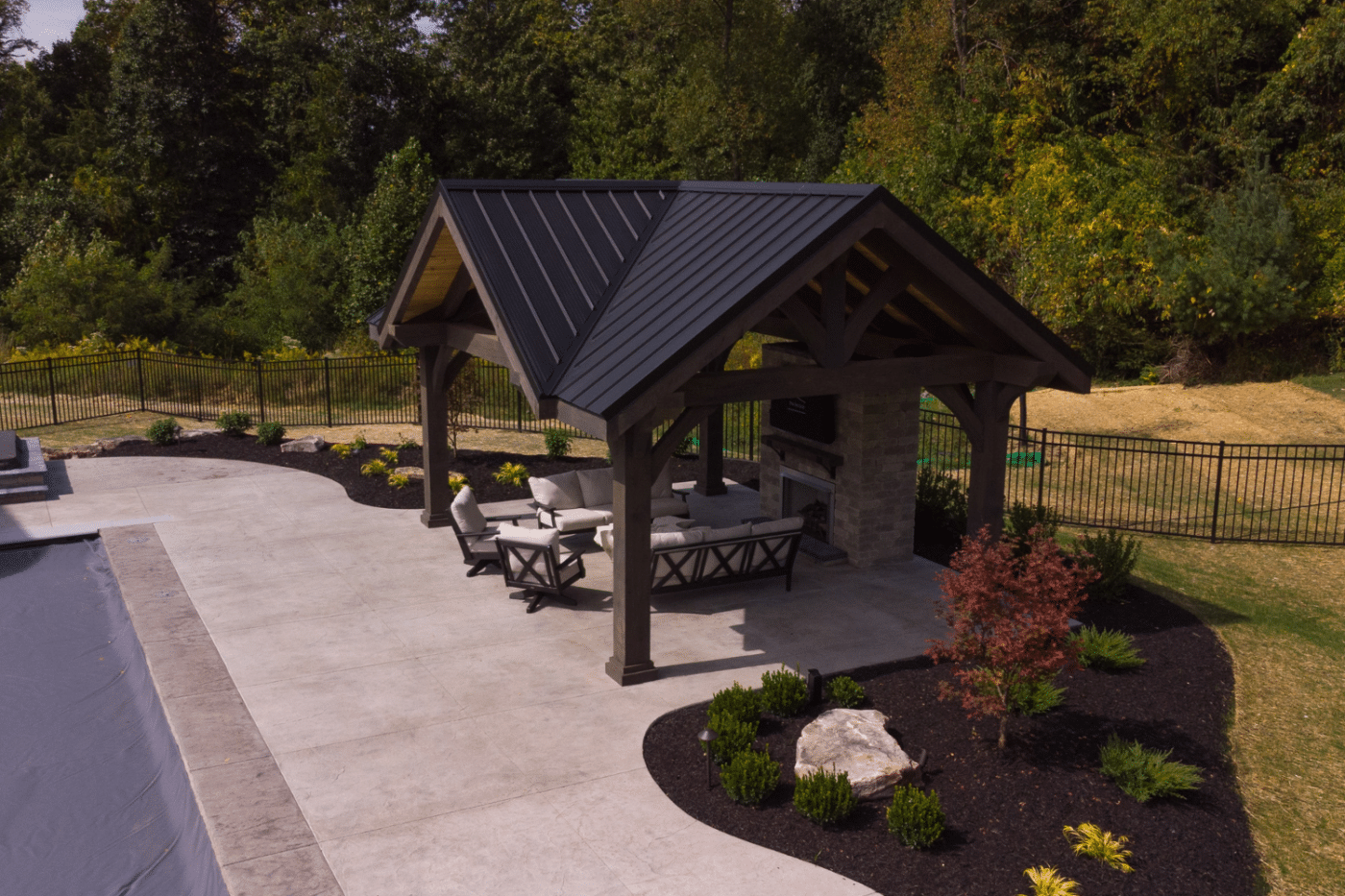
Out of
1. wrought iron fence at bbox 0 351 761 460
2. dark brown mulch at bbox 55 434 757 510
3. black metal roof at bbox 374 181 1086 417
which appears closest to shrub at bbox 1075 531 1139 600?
black metal roof at bbox 374 181 1086 417

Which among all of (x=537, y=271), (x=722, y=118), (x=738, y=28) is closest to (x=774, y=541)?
(x=537, y=271)

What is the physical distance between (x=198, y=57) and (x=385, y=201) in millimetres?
13194

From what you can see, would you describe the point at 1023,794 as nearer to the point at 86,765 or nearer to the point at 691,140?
the point at 86,765

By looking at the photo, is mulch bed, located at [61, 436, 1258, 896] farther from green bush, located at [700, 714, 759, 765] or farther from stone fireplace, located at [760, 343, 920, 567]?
stone fireplace, located at [760, 343, 920, 567]

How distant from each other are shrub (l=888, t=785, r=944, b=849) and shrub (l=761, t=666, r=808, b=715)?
1.86 meters

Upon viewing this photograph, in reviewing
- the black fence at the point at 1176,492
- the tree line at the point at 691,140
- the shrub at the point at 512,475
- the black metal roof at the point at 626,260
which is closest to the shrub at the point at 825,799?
the black metal roof at the point at 626,260

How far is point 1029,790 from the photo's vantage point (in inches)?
321

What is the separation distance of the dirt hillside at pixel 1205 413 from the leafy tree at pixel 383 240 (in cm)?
1867

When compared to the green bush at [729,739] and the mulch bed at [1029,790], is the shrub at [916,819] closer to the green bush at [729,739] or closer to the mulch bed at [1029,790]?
the mulch bed at [1029,790]

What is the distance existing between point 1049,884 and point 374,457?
591 inches

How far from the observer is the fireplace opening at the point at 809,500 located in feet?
45.7

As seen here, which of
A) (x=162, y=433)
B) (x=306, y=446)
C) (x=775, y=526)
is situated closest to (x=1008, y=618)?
(x=775, y=526)

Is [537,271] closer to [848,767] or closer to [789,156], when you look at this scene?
[848,767]

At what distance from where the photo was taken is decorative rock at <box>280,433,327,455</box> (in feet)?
65.0
